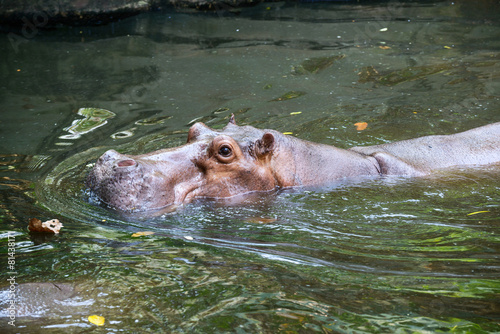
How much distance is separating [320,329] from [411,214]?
2433 millimetres

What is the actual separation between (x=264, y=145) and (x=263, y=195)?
1.63 ft

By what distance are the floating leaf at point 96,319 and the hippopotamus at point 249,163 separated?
1842 mm

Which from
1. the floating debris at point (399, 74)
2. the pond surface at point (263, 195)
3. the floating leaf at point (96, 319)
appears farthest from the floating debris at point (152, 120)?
the floating leaf at point (96, 319)

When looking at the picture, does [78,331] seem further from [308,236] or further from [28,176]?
[28,176]

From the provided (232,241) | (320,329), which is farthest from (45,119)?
(320,329)

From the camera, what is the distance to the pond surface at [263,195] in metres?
3.22

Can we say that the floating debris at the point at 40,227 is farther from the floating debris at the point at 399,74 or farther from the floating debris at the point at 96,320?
the floating debris at the point at 399,74

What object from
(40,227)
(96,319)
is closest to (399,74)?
(40,227)

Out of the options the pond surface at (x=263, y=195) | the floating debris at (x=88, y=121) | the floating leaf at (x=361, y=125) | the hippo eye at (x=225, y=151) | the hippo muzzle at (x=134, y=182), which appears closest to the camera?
the pond surface at (x=263, y=195)

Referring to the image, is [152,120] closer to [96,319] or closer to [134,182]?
[134,182]

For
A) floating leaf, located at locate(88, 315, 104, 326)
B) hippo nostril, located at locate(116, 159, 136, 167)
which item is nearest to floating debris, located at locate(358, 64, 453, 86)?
hippo nostril, located at locate(116, 159, 136, 167)

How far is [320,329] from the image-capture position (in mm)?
2957

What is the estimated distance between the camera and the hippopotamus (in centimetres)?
492

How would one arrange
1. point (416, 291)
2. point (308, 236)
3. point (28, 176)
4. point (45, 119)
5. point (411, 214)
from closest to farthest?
point (416, 291), point (308, 236), point (411, 214), point (28, 176), point (45, 119)
